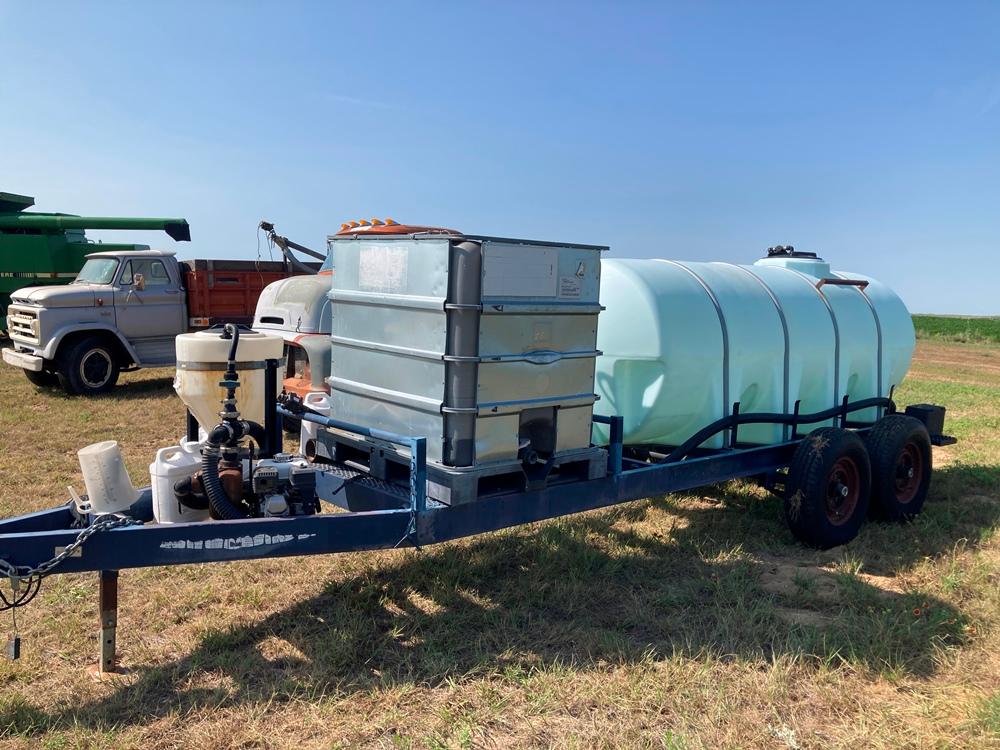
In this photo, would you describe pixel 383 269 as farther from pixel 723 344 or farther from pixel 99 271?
pixel 99 271

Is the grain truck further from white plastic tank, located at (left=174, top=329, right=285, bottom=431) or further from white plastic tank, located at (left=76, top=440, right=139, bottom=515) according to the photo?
white plastic tank, located at (left=76, top=440, right=139, bottom=515)

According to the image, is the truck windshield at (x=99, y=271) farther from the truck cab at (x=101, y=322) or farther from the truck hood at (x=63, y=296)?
the truck hood at (x=63, y=296)

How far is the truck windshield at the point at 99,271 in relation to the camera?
1266 centimetres

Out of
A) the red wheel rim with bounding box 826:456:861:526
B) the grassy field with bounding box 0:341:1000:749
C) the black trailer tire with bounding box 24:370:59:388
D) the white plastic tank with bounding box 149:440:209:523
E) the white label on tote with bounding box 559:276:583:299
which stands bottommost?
the grassy field with bounding box 0:341:1000:749

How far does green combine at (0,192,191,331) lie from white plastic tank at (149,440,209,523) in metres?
14.0

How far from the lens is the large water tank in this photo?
548 cm

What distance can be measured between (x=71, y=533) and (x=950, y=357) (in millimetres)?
30670

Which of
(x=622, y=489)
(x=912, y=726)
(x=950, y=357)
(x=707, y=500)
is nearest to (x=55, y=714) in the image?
(x=622, y=489)

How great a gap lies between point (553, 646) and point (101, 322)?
34.5 ft

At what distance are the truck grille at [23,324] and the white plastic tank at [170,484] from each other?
372 inches

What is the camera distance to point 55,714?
352cm

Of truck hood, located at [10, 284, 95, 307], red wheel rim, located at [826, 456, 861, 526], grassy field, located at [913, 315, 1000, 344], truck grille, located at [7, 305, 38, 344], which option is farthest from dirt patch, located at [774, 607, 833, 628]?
grassy field, located at [913, 315, 1000, 344]

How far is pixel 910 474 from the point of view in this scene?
6625mm

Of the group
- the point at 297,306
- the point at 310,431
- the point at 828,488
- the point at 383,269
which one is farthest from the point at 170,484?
the point at 297,306
